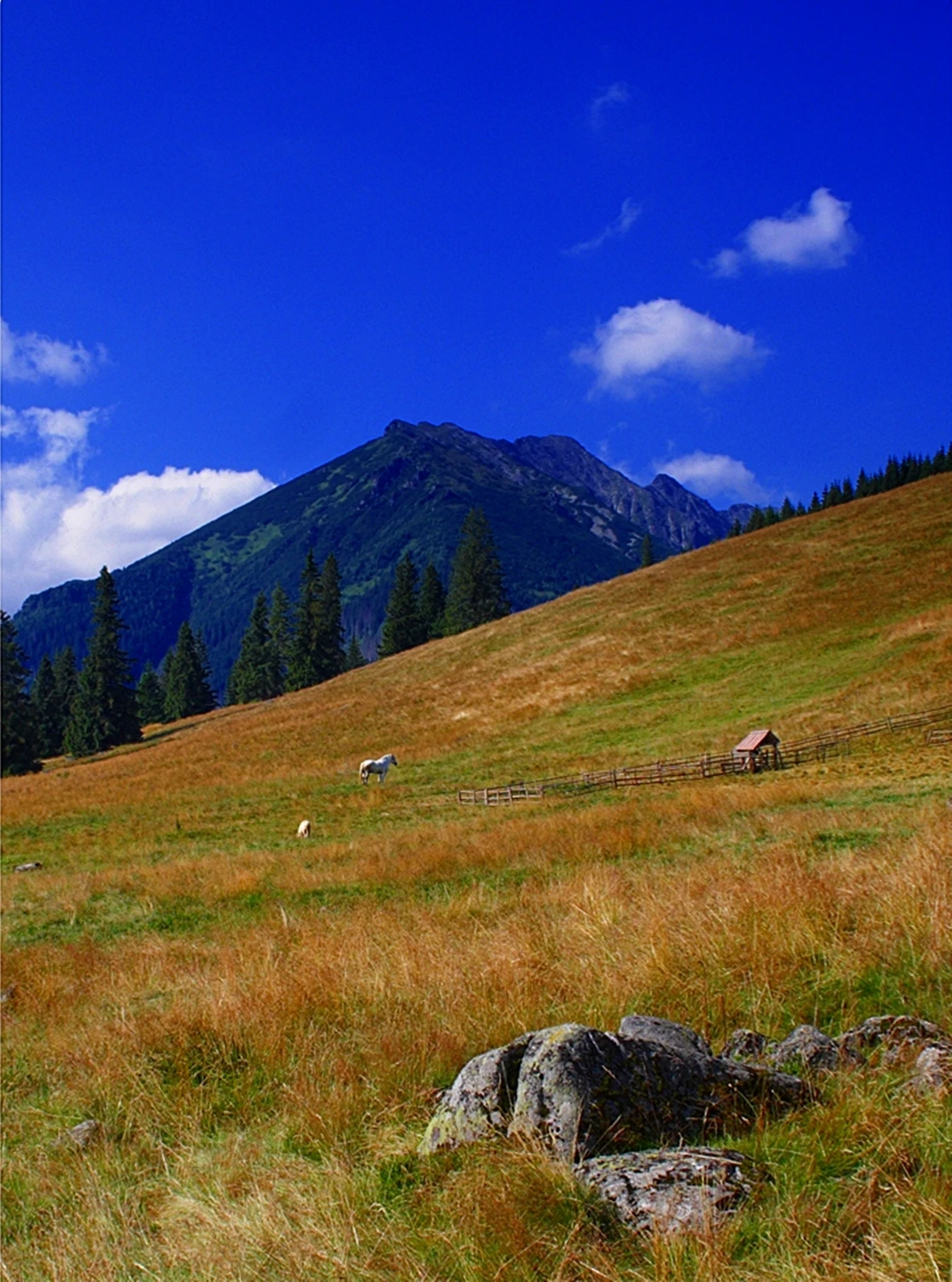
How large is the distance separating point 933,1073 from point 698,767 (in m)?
26.8

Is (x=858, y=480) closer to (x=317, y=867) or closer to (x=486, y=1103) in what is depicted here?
(x=317, y=867)

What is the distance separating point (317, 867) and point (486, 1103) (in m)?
13.2

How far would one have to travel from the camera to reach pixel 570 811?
2347 cm

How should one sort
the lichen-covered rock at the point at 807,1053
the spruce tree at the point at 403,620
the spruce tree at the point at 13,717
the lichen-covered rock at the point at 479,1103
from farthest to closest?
the spruce tree at the point at 403,620 → the spruce tree at the point at 13,717 → the lichen-covered rock at the point at 807,1053 → the lichen-covered rock at the point at 479,1103

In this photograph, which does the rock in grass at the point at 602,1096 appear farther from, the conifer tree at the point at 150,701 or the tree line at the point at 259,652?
the conifer tree at the point at 150,701

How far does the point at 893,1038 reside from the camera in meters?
4.57

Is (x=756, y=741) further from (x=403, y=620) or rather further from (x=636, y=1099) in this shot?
(x=403, y=620)

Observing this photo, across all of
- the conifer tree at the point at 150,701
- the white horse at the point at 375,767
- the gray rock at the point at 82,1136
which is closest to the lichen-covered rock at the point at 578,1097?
the gray rock at the point at 82,1136

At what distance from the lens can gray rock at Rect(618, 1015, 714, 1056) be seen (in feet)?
15.2

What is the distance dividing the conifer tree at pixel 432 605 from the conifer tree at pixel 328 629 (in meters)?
10.7

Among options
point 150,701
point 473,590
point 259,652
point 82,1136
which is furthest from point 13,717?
point 82,1136

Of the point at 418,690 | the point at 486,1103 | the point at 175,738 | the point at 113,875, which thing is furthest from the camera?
the point at 175,738

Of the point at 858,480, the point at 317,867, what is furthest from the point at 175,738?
the point at 858,480

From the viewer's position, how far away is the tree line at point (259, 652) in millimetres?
78812
